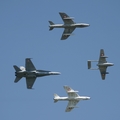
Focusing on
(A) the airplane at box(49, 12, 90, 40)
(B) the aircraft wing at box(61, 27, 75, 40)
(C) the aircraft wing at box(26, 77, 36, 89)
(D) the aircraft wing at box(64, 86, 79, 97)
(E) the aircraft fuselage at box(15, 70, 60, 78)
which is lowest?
(D) the aircraft wing at box(64, 86, 79, 97)

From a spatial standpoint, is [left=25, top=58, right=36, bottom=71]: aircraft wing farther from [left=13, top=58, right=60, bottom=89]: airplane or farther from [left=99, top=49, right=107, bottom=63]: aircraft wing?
[left=99, top=49, right=107, bottom=63]: aircraft wing

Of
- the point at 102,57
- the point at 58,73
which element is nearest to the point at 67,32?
the point at 102,57

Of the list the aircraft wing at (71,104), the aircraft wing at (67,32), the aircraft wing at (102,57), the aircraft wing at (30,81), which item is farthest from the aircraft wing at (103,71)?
the aircraft wing at (30,81)

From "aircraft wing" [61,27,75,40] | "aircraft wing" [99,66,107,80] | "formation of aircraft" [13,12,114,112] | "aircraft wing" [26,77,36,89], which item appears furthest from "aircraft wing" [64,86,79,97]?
"aircraft wing" [61,27,75,40]

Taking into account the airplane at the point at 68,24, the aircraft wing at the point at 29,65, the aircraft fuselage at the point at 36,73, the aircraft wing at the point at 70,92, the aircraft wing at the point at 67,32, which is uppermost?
the airplane at the point at 68,24

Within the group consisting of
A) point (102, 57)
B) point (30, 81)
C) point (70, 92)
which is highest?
point (102, 57)

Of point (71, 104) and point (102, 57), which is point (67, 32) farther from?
point (71, 104)

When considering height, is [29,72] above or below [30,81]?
above

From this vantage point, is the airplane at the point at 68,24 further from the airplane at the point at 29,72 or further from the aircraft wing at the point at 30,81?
the aircraft wing at the point at 30,81

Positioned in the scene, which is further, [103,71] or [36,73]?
[103,71]

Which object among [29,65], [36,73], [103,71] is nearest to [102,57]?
[103,71]

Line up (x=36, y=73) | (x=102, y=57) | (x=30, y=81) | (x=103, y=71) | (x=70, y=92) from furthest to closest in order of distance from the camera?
(x=103, y=71) < (x=70, y=92) < (x=102, y=57) < (x=30, y=81) < (x=36, y=73)

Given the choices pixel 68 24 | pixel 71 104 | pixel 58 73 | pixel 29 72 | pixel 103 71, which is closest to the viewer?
pixel 29 72

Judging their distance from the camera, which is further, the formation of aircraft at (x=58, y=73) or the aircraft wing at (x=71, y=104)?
the aircraft wing at (x=71, y=104)
